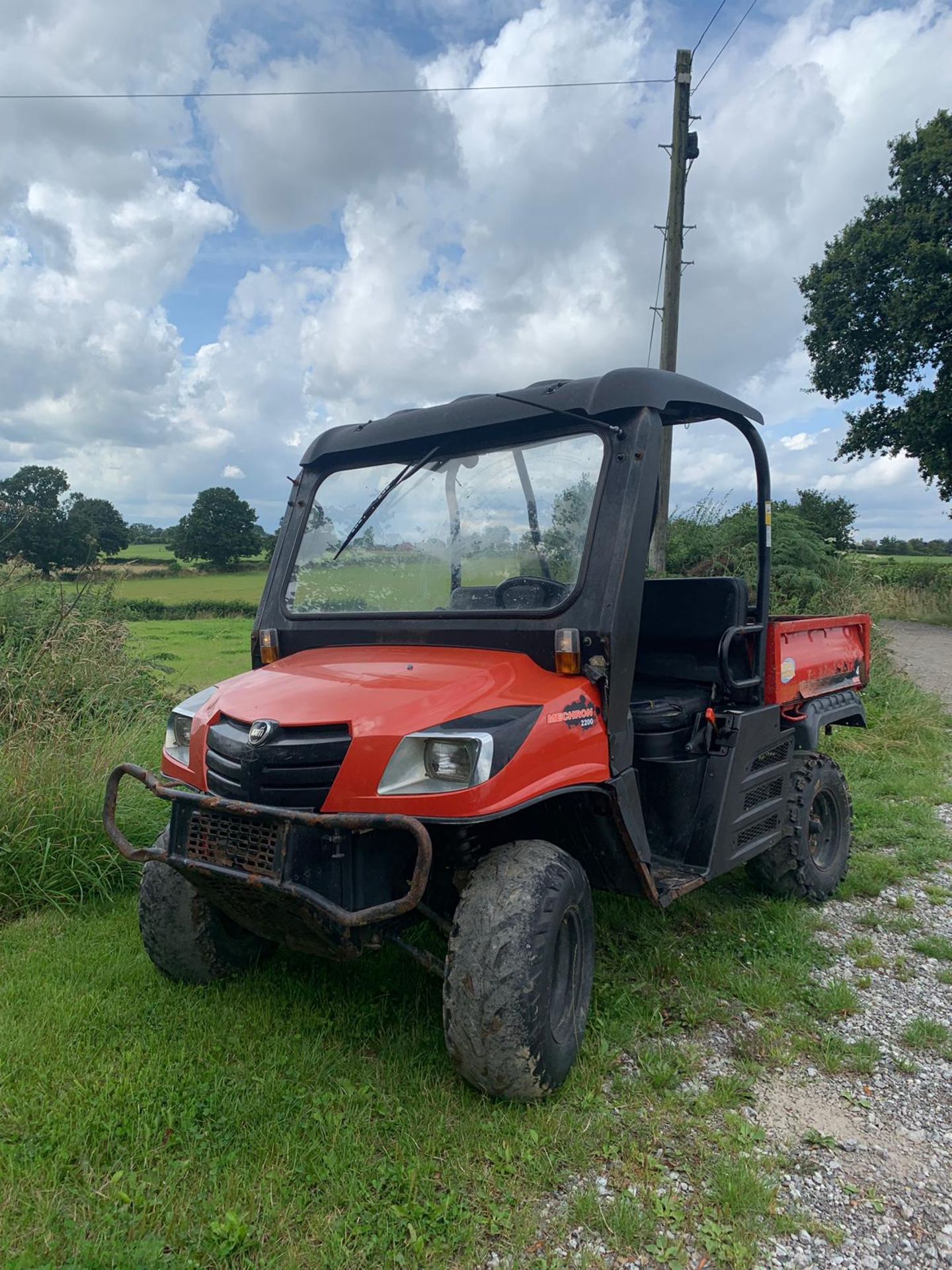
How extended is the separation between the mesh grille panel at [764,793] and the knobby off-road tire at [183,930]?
2.23 metres

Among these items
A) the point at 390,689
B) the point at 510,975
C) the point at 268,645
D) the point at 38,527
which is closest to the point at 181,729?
the point at 268,645

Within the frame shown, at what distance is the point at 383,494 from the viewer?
3.80 meters

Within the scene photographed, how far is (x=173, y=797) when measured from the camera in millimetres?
2906

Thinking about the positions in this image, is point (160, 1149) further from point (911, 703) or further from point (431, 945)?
point (911, 703)

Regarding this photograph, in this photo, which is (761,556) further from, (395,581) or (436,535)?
(395,581)

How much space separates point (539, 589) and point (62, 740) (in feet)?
10.6

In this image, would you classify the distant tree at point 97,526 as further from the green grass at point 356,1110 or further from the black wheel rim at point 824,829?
the black wheel rim at point 824,829

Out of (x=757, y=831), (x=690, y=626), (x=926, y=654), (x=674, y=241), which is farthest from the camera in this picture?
(x=926, y=654)

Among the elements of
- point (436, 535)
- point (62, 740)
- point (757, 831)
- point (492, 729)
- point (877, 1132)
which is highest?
point (436, 535)

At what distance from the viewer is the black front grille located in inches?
106

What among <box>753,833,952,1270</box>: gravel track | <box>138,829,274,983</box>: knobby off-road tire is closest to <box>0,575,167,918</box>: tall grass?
<box>138,829,274,983</box>: knobby off-road tire

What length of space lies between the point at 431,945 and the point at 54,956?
1.65 metres

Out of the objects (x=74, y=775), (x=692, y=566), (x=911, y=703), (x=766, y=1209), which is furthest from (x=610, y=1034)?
(x=692, y=566)

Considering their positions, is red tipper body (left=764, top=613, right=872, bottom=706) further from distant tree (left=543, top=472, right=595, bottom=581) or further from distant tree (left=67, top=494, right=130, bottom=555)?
distant tree (left=67, top=494, right=130, bottom=555)
